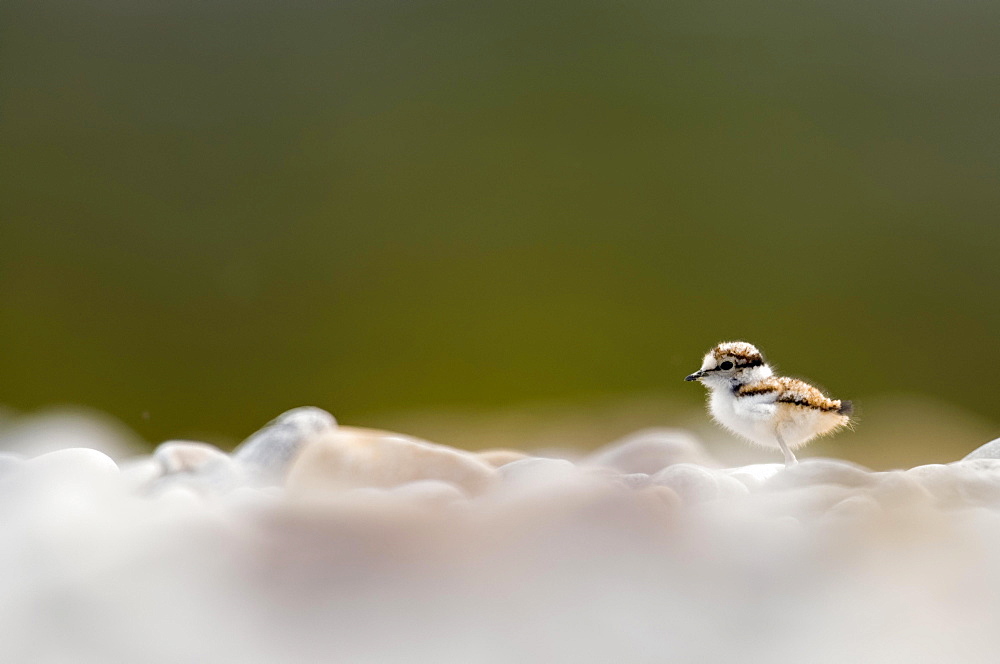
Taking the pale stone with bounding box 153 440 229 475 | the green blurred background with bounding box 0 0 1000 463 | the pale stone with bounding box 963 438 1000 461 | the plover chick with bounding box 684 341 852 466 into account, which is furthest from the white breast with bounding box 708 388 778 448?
the pale stone with bounding box 153 440 229 475

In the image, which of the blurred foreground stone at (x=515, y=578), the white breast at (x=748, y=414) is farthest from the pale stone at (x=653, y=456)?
the blurred foreground stone at (x=515, y=578)

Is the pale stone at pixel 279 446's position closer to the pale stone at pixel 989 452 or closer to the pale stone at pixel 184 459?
the pale stone at pixel 184 459

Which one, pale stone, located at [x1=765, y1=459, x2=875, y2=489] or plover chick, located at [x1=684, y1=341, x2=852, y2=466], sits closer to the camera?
pale stone, located at [x1=765, y1=459, x2=875, y2=489]

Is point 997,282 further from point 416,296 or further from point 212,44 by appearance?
point 212,44

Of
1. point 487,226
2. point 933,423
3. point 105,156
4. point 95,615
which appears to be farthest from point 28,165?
point 933,423

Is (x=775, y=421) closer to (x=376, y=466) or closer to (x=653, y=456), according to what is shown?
(x=653, y=456)

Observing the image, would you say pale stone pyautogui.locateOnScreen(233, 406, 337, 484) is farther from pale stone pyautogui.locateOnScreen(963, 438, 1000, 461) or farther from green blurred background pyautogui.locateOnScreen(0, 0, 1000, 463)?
pale stone pyautogui.locateOnScreen(963, 438, 1000, 461)

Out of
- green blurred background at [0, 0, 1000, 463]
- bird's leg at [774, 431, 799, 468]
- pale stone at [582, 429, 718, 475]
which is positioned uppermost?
green blurred background at [0, 0, 1000, 463]
